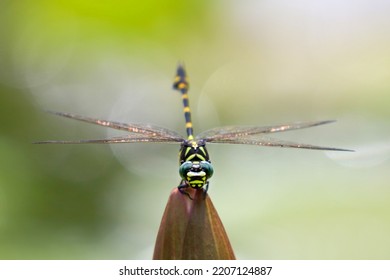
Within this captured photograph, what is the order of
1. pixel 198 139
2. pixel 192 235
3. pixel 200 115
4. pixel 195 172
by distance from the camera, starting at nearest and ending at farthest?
pixel 192 235 < pixel 195 172 < pixel 198 139 < pixel 200 115

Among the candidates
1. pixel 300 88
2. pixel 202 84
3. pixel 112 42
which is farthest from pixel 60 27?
pixel 300 88

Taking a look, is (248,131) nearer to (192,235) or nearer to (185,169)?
(185,169)

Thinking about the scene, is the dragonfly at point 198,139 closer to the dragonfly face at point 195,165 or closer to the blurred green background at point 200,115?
the dragonfly face at point 195,165

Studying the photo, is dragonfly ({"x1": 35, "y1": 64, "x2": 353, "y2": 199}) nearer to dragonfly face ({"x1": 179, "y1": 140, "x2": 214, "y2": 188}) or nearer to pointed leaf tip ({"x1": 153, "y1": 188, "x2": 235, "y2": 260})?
dragonfly face ({"x1": 179, "y1": 140, "x2": 214, "y2": 188})

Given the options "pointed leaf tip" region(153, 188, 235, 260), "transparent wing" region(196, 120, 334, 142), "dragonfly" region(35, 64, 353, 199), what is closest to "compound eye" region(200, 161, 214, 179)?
"dragonfly" region(35, 64, 353, 199)

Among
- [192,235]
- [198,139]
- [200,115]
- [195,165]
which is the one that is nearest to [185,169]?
[195,165]
